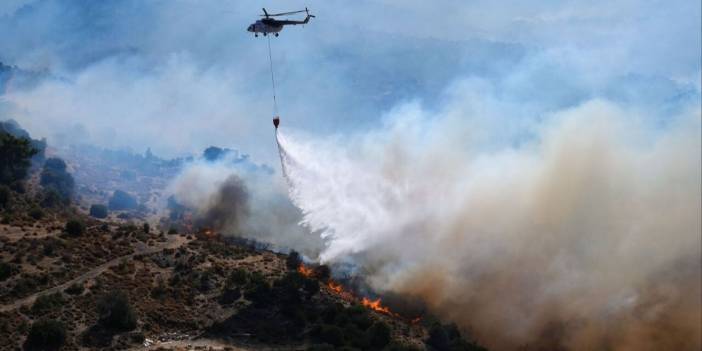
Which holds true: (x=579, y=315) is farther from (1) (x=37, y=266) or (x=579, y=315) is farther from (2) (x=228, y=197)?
(2) (x=228, y=197)

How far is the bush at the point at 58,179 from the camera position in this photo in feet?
330

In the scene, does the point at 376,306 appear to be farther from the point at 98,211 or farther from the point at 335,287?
the point at 98,211

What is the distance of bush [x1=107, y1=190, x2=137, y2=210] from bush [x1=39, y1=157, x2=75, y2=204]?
7.53 m

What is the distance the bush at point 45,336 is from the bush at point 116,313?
4.23m

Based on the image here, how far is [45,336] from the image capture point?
45.2 meters

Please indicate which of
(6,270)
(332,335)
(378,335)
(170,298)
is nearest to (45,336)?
(6,270)

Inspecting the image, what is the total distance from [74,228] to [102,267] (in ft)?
25.2

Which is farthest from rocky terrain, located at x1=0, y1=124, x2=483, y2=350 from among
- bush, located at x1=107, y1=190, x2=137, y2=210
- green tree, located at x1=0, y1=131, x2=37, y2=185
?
bush, located at x1=107, y1=190, x2=137, y2=210

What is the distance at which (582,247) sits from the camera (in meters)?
63.9

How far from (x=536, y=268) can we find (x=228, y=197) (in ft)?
207

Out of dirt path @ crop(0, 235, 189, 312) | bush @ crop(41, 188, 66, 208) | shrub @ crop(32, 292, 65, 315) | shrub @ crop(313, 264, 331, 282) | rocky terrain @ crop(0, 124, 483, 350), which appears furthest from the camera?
bush @ crop(41, 188, 66, 208)

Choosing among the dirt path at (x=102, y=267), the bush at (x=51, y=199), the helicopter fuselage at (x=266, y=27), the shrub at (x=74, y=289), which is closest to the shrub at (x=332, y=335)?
the shrub at (x=74, y=289)

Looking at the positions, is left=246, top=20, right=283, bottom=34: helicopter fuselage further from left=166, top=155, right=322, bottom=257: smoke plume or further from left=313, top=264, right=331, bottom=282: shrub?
left=166, top=155, right=322, bottom=257: smoke plume

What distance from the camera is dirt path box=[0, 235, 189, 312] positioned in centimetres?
5053
